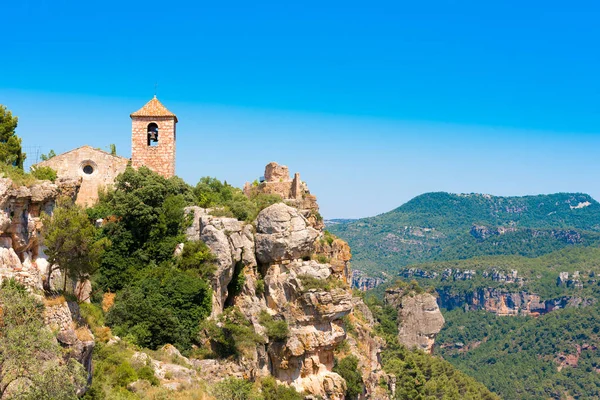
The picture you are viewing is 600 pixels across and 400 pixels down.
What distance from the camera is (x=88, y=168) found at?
144 feet

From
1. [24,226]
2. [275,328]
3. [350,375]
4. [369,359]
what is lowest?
[369,359]

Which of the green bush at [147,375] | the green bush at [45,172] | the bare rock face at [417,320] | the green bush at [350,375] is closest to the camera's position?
the green bush at [147,375]

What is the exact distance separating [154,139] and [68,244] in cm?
2024

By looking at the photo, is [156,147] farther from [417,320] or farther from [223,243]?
[417,320]

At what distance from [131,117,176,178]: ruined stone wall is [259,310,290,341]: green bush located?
11.4 metres

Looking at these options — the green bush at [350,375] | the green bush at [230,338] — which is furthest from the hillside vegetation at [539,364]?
the green bush at [230,338]

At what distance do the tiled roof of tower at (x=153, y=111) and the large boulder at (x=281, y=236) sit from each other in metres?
9.37

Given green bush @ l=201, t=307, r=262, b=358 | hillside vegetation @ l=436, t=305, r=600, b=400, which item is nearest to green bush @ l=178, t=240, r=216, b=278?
green bush @ l=201, t=307, r=262, b=358

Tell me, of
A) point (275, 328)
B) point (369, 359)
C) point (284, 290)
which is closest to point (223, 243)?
point (284, 290)

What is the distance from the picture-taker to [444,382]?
81.4 m

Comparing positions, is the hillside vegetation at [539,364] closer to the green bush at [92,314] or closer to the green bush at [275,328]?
the green bush at [275,328]

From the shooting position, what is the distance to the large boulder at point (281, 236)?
41.0 m

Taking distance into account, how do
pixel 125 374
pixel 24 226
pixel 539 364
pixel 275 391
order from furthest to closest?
pixel 539 364 < pixel 275 391 < pixel 125 374 < pixel 24 226

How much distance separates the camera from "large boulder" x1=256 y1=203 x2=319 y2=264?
41000 mm
